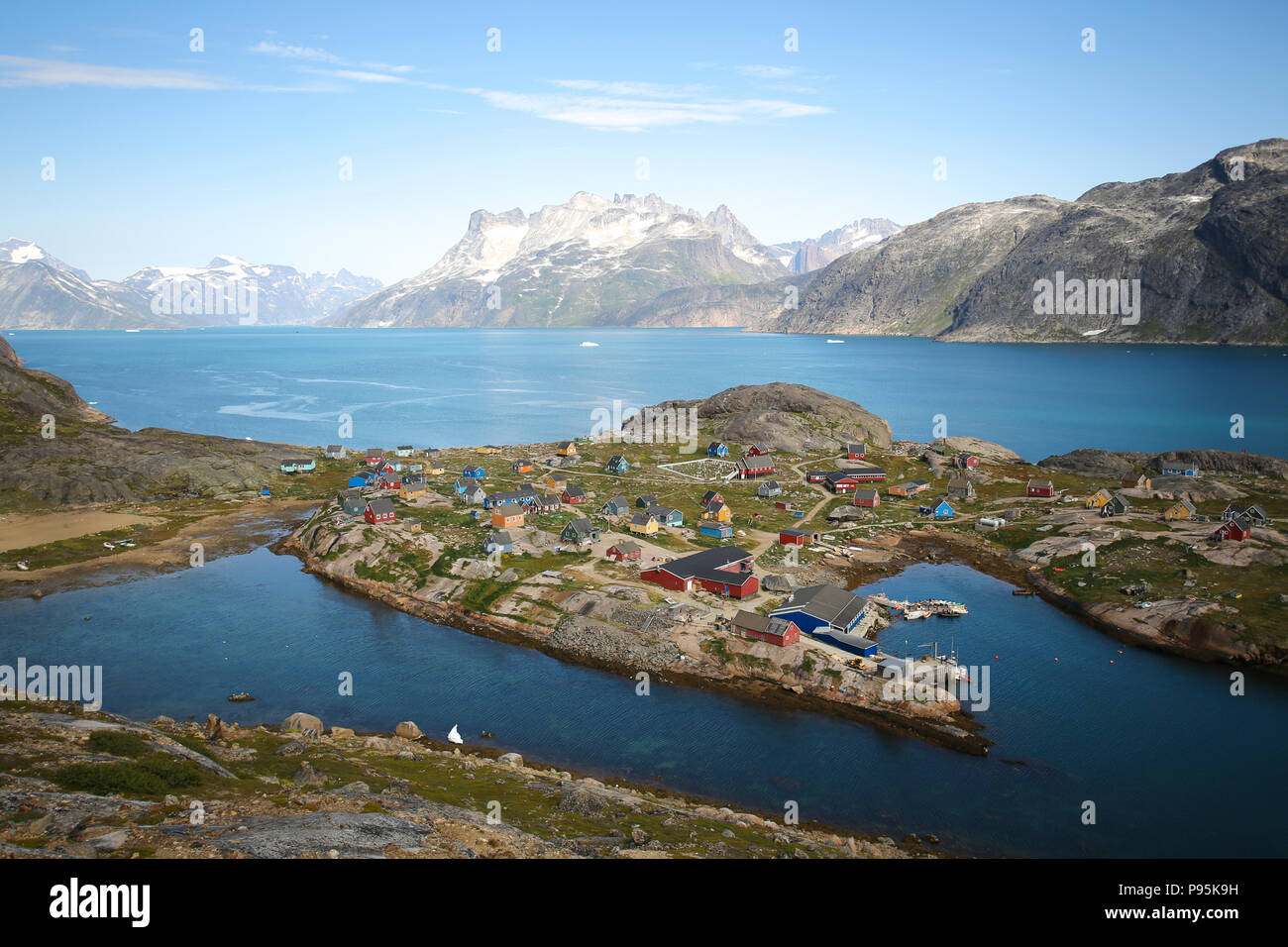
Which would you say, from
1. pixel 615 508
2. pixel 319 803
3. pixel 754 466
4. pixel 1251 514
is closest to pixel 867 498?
pixel 754 466

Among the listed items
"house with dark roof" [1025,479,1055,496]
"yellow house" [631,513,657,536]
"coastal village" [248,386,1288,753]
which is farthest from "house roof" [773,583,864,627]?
"house with dark roof" [1025,479,1055,496]

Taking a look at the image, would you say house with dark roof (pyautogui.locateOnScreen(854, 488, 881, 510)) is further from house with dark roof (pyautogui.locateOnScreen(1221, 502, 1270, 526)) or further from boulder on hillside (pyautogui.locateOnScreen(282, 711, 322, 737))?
boulder on hillside (pyautogui.locateOnScreen(282, 711, 322, 737))

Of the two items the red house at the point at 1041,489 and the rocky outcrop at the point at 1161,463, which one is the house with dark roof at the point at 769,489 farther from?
the rocky outcrop at the point at 1161,463

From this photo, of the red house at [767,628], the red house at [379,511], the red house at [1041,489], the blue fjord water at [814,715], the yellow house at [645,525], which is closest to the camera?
the blue fjord water at [814,715]

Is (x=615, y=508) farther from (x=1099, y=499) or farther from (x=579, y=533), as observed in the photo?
(x=1099, y=499)

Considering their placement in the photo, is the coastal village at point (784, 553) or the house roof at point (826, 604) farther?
the house roof at point (826, 604)

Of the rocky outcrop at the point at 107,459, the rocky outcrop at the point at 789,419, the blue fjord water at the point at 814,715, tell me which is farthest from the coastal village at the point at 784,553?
the rocky outcrop at the point at 107,459
